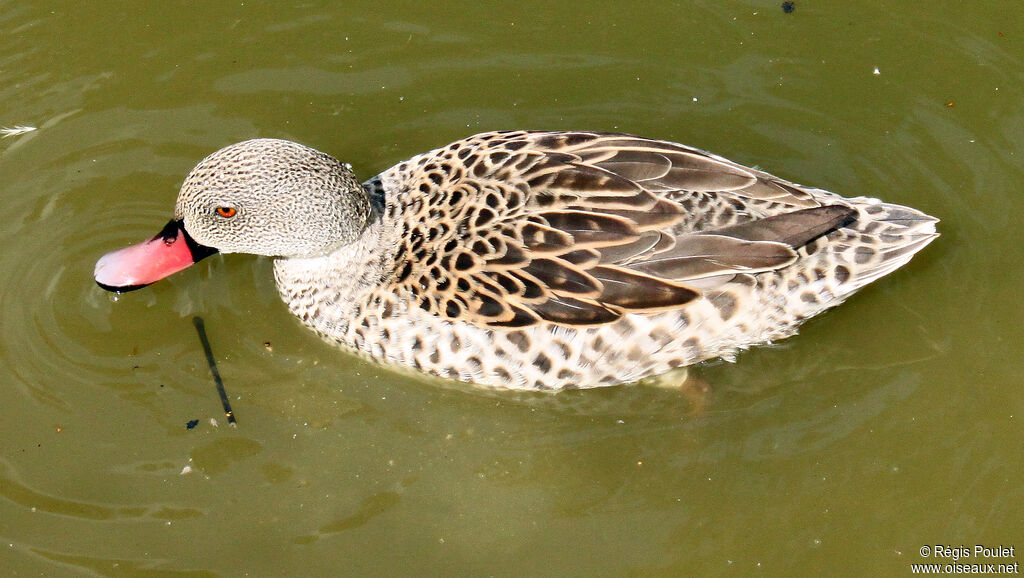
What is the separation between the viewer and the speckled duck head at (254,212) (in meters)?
4.97

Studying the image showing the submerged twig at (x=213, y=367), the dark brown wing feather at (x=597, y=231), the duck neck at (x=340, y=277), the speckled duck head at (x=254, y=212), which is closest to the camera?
the dark brown wing feather at (x=597, y=231)

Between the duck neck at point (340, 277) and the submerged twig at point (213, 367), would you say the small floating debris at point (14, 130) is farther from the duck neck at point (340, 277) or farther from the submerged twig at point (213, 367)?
the duck neck at point (340, 277)

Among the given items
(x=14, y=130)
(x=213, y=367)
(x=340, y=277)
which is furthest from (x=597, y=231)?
(x=14, y=130)

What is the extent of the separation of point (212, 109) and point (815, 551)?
504 centimetres

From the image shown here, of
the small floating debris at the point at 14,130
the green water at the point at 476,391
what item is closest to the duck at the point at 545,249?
the green water at the point at 476,391

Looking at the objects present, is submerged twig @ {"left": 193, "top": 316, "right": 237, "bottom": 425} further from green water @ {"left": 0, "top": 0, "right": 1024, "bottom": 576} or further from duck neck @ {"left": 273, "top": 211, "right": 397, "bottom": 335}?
duck neck @ {"left": 273, "top": 211, "right": 397, "bottom": 335}

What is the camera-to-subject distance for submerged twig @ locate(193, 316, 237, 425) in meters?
5.45

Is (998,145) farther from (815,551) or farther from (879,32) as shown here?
(815,551)

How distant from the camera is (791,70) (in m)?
6.64

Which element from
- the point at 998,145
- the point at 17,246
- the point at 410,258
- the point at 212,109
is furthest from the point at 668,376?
the point at 17,246

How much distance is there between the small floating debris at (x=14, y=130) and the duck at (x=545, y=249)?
1788mm

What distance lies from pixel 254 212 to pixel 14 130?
2.61 m

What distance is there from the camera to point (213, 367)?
5605mm

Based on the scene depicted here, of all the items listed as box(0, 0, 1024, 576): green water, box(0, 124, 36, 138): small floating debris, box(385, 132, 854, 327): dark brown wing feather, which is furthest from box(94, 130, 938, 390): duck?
box(0, 124, 36, 138): small floating debris
